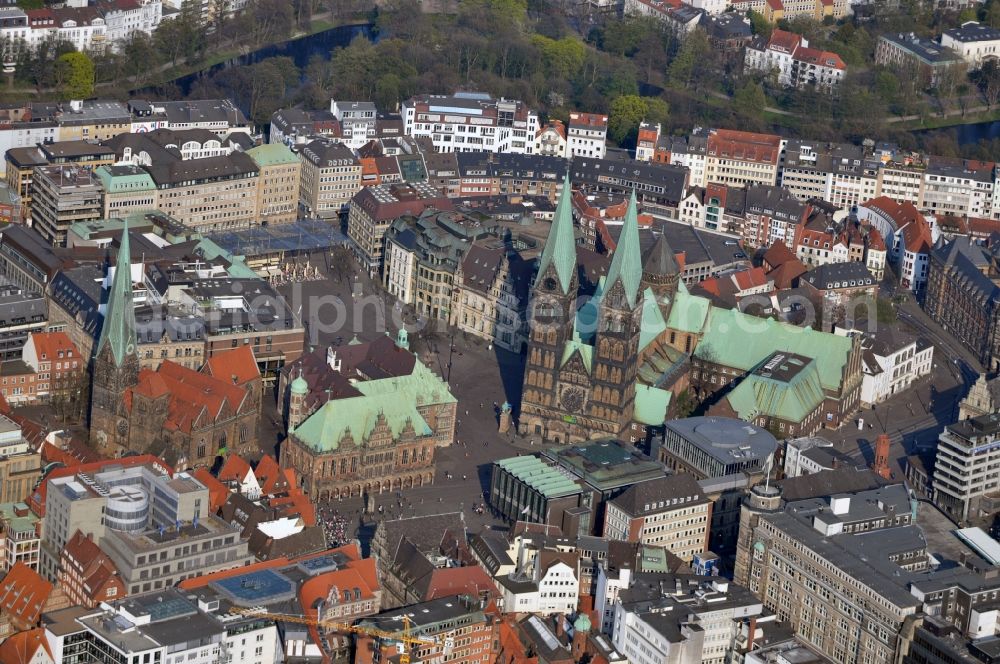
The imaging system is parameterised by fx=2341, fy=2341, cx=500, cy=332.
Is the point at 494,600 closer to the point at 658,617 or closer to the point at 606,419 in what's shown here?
the point at 658,617

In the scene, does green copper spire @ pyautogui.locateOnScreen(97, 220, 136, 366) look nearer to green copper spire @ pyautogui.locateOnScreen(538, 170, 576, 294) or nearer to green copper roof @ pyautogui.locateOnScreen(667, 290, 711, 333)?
green copper spire @ pyautogui.locateOnScreen(538, 170, 576, 294)

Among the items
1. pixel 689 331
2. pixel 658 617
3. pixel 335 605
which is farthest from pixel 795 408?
pixel 335 605

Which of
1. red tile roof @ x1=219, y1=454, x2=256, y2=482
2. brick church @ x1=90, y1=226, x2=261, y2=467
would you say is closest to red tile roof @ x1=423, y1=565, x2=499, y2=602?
red tile roof @ x1=219, y1=454, x2=256, y2=482

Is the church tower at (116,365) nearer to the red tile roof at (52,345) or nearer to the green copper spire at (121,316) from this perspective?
the green copper spire at (121,316)

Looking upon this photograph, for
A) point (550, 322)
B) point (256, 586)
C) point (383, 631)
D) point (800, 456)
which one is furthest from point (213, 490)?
point (800, 456)

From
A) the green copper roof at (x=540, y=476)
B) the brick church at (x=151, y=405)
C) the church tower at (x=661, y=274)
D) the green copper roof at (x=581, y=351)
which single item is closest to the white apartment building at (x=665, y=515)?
the green copper roof at (x=540, y=476)

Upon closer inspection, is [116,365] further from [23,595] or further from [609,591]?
[609,591]
